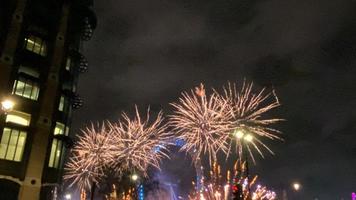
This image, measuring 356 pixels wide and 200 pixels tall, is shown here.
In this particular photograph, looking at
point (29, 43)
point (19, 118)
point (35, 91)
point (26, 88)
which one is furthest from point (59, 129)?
point (29, 43)

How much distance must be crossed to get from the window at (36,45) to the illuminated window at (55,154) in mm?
9383

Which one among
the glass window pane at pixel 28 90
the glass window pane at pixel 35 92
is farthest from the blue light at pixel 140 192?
the glass window pane at pixel 28 90

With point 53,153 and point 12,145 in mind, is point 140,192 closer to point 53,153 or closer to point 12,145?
point 53,153

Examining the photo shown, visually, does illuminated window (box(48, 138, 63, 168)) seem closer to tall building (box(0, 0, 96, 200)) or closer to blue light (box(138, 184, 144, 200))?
tall building (box(0, 0, 96, 200))

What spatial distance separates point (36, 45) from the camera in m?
35.0

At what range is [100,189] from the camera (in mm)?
58125

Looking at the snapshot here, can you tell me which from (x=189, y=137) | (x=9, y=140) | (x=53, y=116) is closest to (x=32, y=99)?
(x=53, y=116)

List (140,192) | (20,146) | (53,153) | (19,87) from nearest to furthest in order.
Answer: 1. (20,146)
2. (19,87)
3. (53,153)
4. (140,192)

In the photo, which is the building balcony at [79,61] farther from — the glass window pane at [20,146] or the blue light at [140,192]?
the blue light at [140,192]

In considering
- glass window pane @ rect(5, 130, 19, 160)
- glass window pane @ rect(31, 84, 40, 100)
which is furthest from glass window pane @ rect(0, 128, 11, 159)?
glass window pane @ rect(31, 84, 40, 100)

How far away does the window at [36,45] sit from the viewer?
1353 inches

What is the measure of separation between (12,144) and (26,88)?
578 centimetres

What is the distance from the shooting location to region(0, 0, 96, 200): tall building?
30.0 metres

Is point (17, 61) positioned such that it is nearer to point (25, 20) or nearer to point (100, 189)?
point (25, 20)
